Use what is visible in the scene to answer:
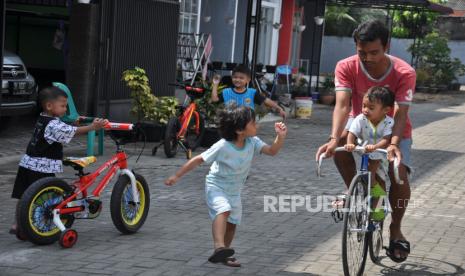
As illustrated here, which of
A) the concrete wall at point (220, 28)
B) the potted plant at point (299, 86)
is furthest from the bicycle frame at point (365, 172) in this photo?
the potted plant at point (299, 86)

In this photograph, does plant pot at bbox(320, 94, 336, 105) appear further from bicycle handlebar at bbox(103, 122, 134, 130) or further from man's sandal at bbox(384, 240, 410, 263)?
man's sandal at bbox(384, 240, 410, 263)

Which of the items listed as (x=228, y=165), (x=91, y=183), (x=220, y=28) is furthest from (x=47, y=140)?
(x=220, y=28)

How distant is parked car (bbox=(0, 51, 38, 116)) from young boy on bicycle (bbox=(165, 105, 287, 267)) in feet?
22.6

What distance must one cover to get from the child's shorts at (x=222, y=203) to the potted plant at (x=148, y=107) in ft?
22.6

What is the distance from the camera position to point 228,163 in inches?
243

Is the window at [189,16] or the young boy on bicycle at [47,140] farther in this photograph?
the window at [189,16]

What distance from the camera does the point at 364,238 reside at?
20.3ft

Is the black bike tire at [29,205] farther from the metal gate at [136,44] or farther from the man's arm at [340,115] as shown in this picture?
the metal gate at [136,44]

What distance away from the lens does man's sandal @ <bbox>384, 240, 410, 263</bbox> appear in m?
6.54

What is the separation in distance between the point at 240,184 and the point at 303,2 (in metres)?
21.1

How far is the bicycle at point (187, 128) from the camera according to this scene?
1200 cm

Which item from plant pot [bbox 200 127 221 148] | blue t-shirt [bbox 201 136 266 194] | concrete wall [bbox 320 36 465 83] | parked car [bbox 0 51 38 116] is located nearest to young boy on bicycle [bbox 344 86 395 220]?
blue t-shirt [bbox 201 136 266 194]

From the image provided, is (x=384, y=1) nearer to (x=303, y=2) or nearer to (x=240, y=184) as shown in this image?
(x=303, y=2)

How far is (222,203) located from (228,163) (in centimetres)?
28
